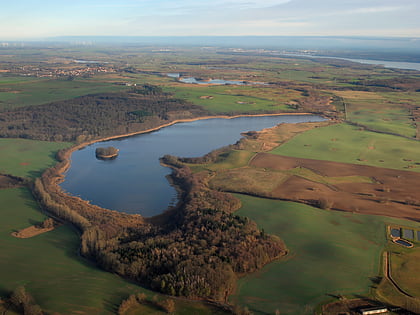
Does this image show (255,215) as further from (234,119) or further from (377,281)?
(234,119)

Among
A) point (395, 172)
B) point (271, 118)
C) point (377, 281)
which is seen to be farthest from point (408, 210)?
point (271, 118)

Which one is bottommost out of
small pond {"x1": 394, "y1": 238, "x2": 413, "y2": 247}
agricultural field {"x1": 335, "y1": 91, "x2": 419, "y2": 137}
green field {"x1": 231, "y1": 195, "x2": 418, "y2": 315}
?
green field {"x1": 231, "y1": 195, "x2": 418, "y2": 315}

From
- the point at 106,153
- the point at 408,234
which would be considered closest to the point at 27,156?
the point at 106,153

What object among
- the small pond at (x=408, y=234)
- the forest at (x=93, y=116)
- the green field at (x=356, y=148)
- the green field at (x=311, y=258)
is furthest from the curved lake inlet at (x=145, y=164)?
the small pond at (x=408, y=234)

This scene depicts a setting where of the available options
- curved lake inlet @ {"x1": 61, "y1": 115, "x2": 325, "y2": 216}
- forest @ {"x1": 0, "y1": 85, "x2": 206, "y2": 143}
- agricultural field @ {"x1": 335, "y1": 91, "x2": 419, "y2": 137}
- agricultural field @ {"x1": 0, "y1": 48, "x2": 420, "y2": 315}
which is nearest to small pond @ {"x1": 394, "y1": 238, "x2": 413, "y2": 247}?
agricultural field @ {"x1": 0, "y1": 48, "x2": 420, "y2": 315}

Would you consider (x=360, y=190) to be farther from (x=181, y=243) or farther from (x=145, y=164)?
(x=145, y=164)

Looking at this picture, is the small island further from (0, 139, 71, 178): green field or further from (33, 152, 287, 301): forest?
(33, 152, 287, 301): forest
